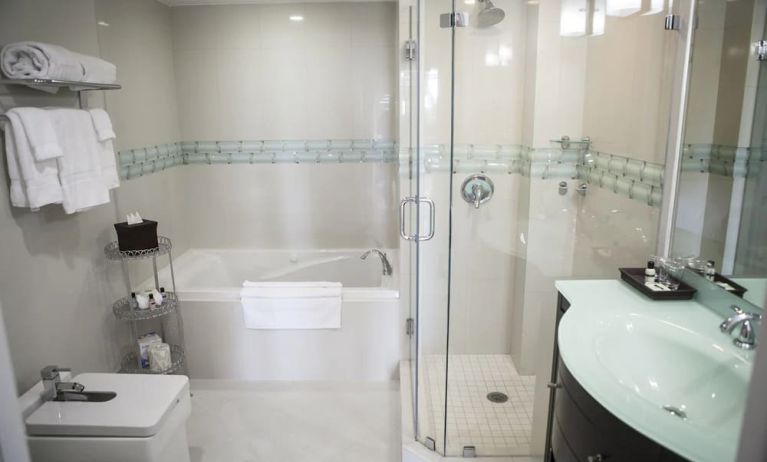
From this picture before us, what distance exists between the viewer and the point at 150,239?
2.60 m

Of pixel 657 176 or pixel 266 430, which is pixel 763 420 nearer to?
pixel 657 176

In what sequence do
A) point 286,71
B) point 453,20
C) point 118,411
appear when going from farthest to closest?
point 286,71
point 453,20
point 118,411

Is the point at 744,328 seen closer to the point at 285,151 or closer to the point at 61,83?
the point at 61,83

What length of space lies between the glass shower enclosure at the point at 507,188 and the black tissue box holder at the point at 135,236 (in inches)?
52.8

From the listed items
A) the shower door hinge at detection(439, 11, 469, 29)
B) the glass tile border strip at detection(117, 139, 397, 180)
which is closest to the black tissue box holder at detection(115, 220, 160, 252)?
the glass tile border strip at detection(117, 139, 397, 180)

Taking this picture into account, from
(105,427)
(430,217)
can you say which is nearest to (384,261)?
(430,217)

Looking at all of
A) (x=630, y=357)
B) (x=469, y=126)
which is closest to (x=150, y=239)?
(x=469, y=126)

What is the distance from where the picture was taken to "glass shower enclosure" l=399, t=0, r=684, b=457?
7.11ft

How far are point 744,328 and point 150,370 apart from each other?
2680 millimetres

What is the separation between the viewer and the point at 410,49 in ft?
9.16

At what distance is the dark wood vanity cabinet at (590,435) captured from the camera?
39.9 inches

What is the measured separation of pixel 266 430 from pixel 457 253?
1.43 metres

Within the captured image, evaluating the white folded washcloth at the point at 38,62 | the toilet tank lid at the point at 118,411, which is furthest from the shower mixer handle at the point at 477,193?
the white folded washcloth at the point at 38,62

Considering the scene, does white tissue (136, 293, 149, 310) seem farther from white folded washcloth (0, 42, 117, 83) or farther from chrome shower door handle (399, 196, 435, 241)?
chrome shower door handle (399, 196, 435, 241)
